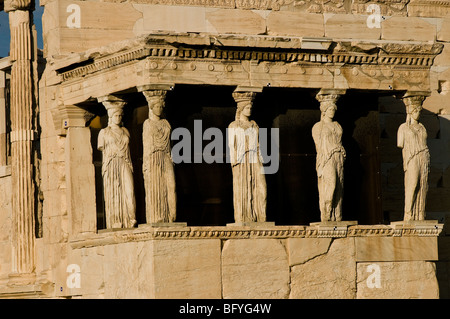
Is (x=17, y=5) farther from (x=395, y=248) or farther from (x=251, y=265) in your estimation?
(x=395, y=248)

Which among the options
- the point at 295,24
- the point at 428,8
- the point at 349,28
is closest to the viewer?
the point at 295,24

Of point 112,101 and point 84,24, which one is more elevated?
point 84,24

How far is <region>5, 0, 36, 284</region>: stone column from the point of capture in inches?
658

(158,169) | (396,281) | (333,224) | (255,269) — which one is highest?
(158,169)

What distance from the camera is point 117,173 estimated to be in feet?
49.8

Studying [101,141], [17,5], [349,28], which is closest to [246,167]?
[101,141]

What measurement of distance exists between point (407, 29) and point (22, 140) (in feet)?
16.7

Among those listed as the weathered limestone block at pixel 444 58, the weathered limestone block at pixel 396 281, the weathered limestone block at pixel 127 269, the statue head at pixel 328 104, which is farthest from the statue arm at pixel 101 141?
the weathered limestone block at pixel 444 58

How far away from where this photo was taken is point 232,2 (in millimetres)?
16750

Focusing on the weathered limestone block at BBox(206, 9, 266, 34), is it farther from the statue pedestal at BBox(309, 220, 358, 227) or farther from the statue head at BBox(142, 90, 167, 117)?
the statue pedestal at BBox(309, 220, 358, 227)

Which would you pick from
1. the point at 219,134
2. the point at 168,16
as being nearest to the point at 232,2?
the point at 168,16

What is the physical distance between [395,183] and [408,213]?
1.77m

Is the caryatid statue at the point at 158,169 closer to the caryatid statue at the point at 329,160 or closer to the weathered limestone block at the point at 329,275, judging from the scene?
the weathered limestone block at the point at 329,275

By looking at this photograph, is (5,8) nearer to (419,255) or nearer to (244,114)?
(244,114)
